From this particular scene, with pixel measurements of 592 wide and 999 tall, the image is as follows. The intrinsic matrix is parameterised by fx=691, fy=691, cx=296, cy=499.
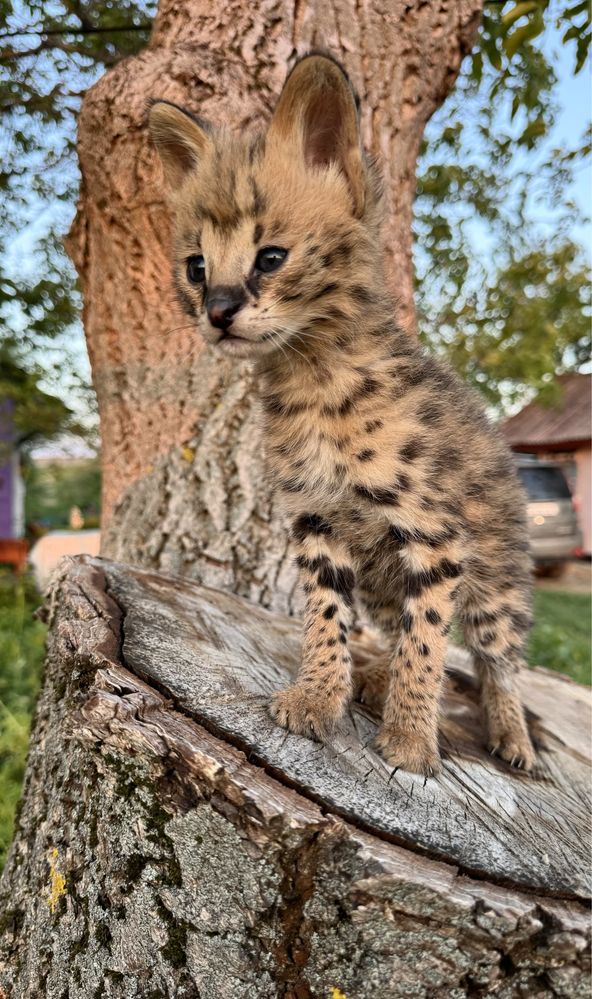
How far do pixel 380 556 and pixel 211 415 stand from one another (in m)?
1.45

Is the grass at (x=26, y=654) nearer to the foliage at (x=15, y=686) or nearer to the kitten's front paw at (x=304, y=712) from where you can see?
the foliage at (x=15, y=686)

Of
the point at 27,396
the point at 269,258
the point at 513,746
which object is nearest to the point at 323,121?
the point at 269,258

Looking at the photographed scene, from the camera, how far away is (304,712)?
200 centimetres

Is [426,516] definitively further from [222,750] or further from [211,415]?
[211,415]

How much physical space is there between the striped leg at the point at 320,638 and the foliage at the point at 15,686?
4.08 ft

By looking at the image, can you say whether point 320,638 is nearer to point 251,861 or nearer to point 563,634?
point 251,861

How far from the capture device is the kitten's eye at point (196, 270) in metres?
2.33

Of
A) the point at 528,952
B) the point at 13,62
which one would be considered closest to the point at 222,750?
the point at 528,952

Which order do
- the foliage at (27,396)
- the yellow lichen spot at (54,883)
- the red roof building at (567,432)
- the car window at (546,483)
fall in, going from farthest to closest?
the red roof building at (567,432) < the car window at (546,483) < the foliage at (27,396) < the yellow lichen spot at (54,883)

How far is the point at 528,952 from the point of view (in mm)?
1518

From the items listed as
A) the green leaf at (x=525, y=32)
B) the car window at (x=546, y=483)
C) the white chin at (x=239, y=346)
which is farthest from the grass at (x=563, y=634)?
the white chin at (x=239, y=346)

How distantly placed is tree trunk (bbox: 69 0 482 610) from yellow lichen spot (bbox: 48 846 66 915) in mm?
1592

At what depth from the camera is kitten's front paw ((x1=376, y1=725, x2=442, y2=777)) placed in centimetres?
202

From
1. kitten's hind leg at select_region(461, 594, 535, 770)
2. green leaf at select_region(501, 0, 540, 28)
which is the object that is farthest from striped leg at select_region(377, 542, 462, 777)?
green leaf at select_region(501, 0, 540, 28)
